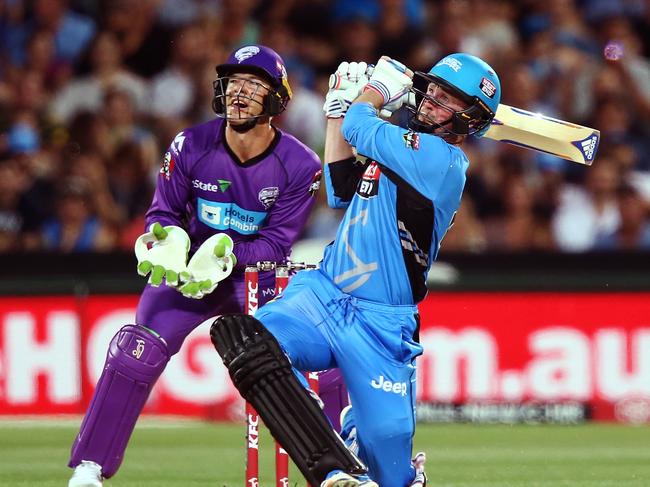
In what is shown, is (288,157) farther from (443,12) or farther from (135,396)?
(443,12)

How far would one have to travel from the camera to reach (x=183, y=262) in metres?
6.10

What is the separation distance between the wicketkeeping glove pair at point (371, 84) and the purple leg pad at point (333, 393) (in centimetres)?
144

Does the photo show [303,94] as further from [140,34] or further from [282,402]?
[282,402]

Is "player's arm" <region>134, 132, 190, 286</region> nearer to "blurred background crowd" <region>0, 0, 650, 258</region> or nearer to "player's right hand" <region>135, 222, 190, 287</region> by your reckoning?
"player's right hand" <region>135, 222, 190, 287</region>

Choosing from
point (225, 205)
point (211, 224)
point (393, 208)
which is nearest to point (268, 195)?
point (225, 205)

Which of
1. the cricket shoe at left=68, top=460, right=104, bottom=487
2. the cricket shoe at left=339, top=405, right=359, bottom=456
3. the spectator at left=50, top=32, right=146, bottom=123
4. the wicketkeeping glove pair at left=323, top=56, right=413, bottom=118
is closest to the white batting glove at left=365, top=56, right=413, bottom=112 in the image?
the wicketkeeping glove pair at left=323, top=56, right=413, bottom=118

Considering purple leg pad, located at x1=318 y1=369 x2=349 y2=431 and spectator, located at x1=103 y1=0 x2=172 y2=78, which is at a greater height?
spectator, located at x1=103 y1=0 x2=172 y2=78

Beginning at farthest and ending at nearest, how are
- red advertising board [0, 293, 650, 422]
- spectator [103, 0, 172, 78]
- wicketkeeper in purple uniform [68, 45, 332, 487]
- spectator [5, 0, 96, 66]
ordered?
spectator [103, 0, 172, 78] → spectator [5, 0, 96, 66] → red advertising board [0, 293, 650, 422] → wicketkeeper in purple uniform [68, 45, 332, 487]

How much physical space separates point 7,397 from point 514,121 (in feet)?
19.5

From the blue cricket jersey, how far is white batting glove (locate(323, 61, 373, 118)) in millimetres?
155

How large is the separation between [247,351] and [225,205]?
1412 mm

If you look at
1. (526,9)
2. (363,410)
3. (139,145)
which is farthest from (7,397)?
(526,9)

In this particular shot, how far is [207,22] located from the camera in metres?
13.0

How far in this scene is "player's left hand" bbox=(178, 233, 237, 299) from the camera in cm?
610
